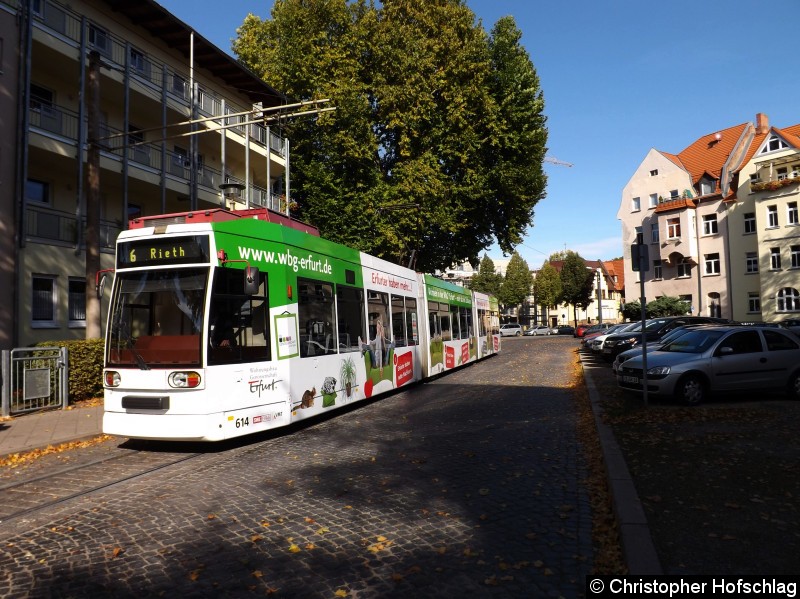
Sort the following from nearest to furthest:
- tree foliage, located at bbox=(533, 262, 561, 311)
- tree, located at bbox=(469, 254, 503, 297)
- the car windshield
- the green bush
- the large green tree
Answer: the car windshield
the green bush
the large green tree
tree foliage, located at bbox=(533, 262, 561, 311)
tree, located at bbox=(469, 254, 503, 297)

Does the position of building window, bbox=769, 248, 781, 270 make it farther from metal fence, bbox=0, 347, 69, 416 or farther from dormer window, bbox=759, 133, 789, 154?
metal fence, bbox=0, 347, 69, 416

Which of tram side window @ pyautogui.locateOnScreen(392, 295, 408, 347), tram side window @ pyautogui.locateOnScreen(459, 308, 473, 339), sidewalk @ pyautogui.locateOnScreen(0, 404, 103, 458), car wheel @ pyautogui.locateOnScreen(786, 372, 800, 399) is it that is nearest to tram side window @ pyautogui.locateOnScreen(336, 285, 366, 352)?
tram side window @ pyautogui.locateOnScreen(392, 295, 408, 347)

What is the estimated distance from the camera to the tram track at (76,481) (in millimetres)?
Answer: 5801

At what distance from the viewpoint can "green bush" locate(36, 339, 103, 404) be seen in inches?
520

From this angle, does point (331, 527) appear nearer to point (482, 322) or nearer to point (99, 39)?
point (99, 39)

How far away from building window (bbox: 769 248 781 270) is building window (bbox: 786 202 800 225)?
1969mm

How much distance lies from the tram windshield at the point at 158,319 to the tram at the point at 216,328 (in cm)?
1

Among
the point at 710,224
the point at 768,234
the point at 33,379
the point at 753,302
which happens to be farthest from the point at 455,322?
the point at 710,224

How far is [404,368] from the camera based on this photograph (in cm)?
1475

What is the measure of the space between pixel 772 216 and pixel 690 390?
35.2m

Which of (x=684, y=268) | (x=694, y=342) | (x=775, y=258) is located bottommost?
(x=694, y=342)

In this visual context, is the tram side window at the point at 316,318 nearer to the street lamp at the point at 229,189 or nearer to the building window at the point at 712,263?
the street lamp at the point at 229,189

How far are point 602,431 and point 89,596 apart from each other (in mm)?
6863

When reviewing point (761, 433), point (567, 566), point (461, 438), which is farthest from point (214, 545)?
point (761, 433)
